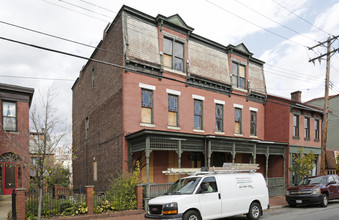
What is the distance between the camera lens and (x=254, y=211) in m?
11.6

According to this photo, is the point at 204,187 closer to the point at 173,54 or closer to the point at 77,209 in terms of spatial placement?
the point at 77,209

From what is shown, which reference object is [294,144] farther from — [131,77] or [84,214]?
[84,214]

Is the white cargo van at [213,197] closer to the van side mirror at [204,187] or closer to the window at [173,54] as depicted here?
the van side mirror at [204,187]

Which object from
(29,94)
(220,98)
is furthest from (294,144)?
(29,94)

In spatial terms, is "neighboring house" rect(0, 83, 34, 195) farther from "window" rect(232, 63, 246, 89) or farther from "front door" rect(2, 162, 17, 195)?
"window" rect(232, 63, 246, 89)

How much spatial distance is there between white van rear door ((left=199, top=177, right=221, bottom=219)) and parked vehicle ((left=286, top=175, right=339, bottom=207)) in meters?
7.20

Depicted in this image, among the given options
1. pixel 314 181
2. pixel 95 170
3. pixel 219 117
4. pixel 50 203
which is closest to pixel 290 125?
pixel 219 117

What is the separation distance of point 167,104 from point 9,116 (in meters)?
10.5

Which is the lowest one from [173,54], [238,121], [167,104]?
[238,121]

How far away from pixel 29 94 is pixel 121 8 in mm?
8668

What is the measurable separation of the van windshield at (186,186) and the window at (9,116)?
13.1m

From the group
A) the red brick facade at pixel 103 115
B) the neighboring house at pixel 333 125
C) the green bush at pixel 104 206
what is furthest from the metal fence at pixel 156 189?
the neighboring house at pixel 333 125

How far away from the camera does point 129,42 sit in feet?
54.5

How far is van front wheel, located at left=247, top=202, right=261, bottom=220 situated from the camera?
11.4m
